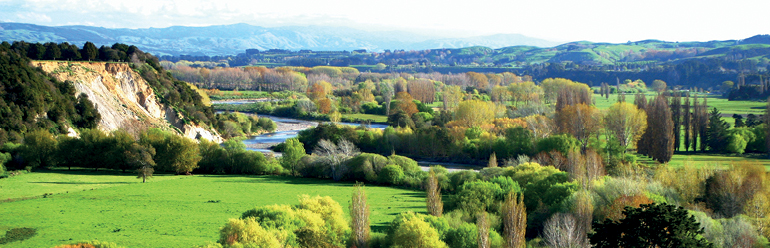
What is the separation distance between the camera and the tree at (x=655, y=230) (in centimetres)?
2106

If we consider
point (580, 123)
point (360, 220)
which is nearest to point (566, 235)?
point (360, 220)

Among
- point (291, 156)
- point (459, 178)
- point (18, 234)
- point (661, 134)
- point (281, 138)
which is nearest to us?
point (18, 234)

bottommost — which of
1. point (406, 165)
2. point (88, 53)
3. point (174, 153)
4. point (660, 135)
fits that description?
point (406, 165)

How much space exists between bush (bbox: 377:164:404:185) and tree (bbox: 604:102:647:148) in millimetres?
28412

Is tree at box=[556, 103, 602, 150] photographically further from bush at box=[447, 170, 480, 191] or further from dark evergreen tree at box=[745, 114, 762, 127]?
bush at box=[447, 170, 480, 191]

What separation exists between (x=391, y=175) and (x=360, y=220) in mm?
24477

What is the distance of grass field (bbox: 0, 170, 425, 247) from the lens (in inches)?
1218

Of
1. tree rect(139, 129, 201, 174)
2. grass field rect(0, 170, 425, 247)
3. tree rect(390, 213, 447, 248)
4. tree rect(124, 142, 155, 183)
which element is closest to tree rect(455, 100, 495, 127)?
grass field rect(0, 170, 425, 247)

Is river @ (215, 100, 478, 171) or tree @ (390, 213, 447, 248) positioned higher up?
tree @ (390, 213, 447, 248)

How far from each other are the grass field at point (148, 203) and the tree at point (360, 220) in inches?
241

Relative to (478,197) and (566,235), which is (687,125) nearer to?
(478,197)

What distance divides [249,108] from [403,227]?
103161 millimetres

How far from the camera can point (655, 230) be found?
21.4 m

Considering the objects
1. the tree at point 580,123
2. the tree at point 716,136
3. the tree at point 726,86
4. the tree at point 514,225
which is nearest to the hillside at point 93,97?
the tree at point 580,123
